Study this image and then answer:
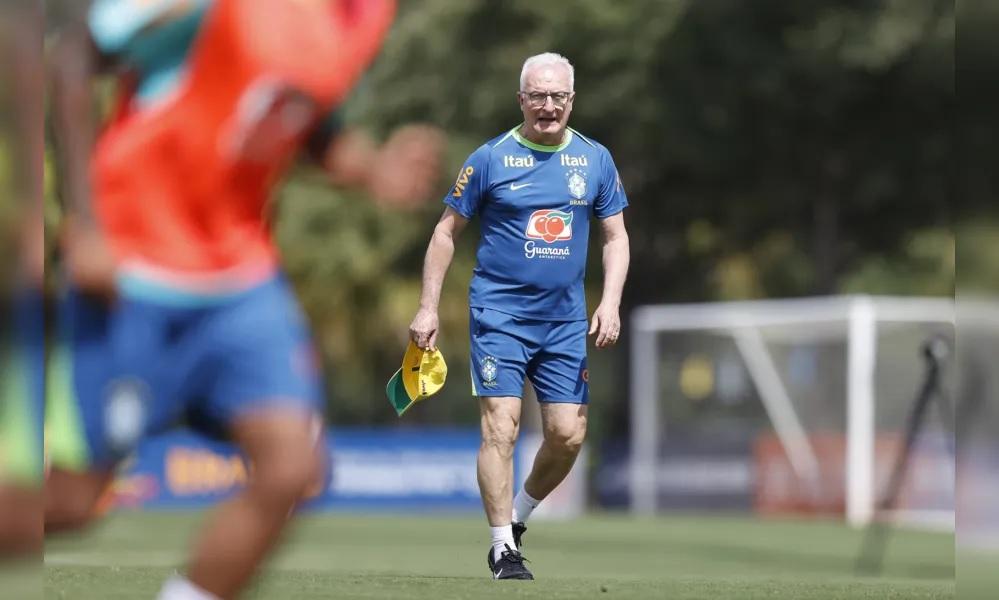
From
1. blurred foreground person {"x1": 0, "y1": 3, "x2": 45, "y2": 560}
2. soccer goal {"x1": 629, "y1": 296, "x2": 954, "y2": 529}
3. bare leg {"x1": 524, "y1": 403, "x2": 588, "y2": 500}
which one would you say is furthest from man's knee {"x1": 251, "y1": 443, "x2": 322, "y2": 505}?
soccer goal {"x1": 629, "y1": 296, "x2": 954, "y2": 529}

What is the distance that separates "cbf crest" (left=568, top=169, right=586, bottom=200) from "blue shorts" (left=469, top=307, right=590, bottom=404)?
2.21 feet

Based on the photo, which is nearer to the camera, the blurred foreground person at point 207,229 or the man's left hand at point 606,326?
the blurred foreground person at point 207,229

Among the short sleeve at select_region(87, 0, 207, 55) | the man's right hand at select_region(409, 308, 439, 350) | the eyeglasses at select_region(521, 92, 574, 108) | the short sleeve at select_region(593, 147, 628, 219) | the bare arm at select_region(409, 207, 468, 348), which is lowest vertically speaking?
the man's right hand at select_region(409, 308, 439, 350)

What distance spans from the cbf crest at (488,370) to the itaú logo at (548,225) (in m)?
0.65

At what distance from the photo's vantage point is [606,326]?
9.55m

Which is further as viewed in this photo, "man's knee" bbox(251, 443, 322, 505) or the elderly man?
the elderly man

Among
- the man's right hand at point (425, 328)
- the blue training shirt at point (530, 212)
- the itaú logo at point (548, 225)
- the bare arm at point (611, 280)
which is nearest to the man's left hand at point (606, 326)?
the bare arm at point (611, 280)

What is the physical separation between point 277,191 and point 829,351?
2439 centimetres

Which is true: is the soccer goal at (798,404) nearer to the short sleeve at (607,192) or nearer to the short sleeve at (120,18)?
the short sleeve at (607,192)

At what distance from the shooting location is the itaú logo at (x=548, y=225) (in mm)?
9633

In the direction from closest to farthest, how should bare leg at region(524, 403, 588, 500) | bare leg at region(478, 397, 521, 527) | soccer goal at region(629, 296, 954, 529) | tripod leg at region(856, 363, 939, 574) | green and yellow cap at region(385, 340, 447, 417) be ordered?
bare leg at region(478, 397, 521, 527) → green and yellow cap at region(385, 340, 447, 417) → bare leg at region(524, 403, 588, 500) → tripod leg at region(856, 363, 939, 574) → soccer goal at region(629, 296, 954, 529)

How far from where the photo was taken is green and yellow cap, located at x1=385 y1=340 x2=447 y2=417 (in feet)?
31.8

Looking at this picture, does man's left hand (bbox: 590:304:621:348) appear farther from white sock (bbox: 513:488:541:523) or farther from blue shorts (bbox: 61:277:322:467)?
blue shorts (bbox: 61:277:322:467)

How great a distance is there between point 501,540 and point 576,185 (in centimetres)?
180
